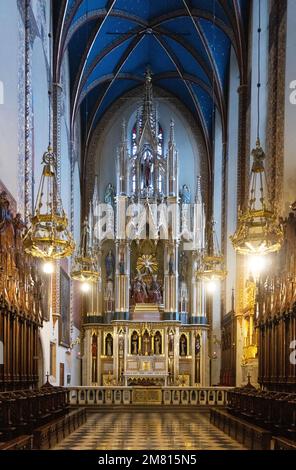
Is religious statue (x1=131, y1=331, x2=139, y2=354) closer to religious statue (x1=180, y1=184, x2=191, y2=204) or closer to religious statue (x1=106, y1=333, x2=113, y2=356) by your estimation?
religious statue (x1=106, y1=333, x2=113, y2=356)

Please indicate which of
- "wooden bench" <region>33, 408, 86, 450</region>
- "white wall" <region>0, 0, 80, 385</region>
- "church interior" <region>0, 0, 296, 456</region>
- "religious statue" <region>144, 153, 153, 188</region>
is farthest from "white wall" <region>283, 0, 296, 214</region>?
"religious statue" <region>144, 153, 153, 188</region>

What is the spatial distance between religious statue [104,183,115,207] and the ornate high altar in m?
0.05

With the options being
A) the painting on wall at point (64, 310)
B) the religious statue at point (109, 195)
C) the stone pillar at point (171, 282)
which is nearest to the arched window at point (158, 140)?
the religious statue at point (109, 195)

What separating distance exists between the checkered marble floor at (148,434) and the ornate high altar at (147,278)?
11.7 metres

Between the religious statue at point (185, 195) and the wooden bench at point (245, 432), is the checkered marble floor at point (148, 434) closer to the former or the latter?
the wooden bench at point (245, 432)

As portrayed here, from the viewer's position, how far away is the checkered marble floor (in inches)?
524

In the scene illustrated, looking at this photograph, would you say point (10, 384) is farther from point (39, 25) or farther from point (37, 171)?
point (39, 25)

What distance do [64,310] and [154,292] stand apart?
7.69 meters

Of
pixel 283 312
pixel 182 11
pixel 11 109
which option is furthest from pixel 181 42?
pixel 283 312

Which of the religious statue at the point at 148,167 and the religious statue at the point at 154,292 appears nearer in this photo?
the religious statue at the point at 154,292

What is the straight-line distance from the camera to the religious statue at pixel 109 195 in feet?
120

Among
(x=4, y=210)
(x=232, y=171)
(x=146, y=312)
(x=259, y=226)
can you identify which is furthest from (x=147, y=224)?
(x=4, y=210)

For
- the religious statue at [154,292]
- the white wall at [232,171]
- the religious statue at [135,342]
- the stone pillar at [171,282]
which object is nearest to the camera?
the white wall at [232,171]

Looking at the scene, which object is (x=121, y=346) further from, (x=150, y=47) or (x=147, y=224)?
(x=150, y=47)
